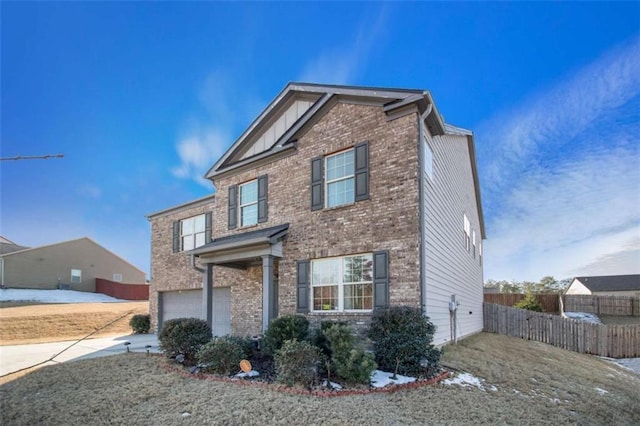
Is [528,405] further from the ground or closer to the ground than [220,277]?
closer to the ground

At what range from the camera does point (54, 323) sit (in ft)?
65.7

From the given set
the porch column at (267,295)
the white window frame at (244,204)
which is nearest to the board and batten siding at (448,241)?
the porch column at (267,295)

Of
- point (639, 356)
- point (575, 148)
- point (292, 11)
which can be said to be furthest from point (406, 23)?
point (639, 356)

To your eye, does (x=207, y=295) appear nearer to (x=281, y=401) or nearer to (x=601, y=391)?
(x=281, y=401)

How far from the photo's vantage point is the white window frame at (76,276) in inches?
1403

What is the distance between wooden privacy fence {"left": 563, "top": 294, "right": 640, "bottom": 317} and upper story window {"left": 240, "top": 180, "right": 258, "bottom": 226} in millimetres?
24212

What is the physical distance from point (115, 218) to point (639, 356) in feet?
96.0

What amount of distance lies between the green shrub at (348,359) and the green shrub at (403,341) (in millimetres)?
872

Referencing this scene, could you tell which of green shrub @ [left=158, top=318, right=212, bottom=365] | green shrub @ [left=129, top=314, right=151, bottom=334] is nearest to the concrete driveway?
green shrub @ [left=158, top=318, right=212, bottom=365]

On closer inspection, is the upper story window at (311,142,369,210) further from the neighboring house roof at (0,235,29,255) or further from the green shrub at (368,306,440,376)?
the neighboring house roof at (0,235,29,255)

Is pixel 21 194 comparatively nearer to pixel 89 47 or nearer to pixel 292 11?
pixel 89 47

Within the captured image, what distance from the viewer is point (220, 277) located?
15.0m

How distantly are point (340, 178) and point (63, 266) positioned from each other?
1325 inches

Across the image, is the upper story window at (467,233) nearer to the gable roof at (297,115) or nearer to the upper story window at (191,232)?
the gable roof at (297,115)
